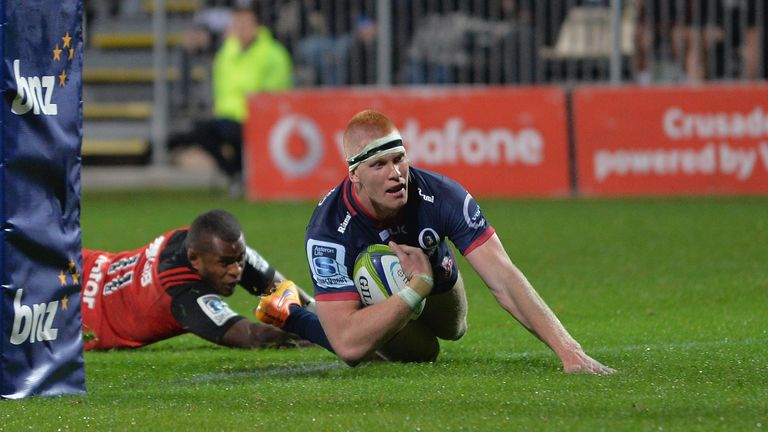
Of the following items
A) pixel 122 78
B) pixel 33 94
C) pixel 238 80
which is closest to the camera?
pixel 33 94

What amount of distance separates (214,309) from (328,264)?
4.36 ft

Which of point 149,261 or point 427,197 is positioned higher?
point 427,197

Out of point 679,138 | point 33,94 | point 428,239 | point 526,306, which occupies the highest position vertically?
point 33,94

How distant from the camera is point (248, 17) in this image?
19.1m


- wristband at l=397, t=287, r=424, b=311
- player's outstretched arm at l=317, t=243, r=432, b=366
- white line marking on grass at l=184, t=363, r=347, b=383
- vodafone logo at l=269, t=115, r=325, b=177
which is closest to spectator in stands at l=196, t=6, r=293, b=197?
vodafone logo at l=269, t=115, r=325, b=177

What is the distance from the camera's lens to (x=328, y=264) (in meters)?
6.90

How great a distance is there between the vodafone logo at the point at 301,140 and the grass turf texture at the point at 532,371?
5.07 m

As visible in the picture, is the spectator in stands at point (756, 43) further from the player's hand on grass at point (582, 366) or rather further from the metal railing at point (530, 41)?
the player's hand on grass at point (582, 366)

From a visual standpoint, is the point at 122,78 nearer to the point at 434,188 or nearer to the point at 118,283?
the point at 118,283

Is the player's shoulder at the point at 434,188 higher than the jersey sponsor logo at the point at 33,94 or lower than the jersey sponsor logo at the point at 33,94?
lower

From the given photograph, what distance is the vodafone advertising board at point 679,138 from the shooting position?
16797 millimetres

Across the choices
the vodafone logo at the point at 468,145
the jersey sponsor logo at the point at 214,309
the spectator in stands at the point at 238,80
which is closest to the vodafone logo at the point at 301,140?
the vodafone logo at the point at 468,145

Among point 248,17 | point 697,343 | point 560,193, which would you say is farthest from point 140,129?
point 697,343

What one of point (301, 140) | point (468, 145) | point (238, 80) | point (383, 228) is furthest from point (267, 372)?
point (238, 80)
